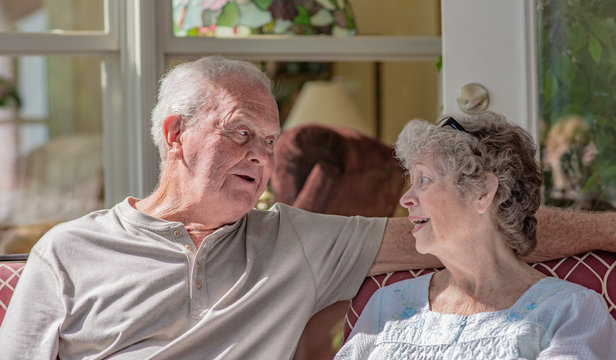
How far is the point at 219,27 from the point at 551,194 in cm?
128

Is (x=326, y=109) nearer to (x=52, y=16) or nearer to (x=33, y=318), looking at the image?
(x=52, y=16)

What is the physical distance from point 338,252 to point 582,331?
25.9 inches

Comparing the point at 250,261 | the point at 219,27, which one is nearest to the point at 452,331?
the point at 250,261

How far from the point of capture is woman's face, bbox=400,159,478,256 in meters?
1.98

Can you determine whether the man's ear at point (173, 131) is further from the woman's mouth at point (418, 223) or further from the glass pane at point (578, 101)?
the glass pane at point (578, 101)

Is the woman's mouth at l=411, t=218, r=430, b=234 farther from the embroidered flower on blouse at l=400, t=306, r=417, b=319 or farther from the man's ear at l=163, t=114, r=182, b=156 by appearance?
the man's ear at l=163, t=114, r=182, b=156

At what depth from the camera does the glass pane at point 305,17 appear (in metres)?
2.89

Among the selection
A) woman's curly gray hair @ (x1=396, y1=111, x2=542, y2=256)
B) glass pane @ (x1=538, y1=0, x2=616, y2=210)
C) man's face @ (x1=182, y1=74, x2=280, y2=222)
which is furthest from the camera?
glass pane @ (x1=538, y1=0, x2=616, y2=210)

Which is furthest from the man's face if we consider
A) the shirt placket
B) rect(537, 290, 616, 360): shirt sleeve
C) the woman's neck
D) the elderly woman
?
rect(537, 290, 616, 360): shirt sleeve

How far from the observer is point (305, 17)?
9.77ft

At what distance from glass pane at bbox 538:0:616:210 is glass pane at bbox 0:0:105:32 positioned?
150 cm

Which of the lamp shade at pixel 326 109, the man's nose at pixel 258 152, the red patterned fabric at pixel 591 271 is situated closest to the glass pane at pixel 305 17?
the lamp shade at pixel 326 109

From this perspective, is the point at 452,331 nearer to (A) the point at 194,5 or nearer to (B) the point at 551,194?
(B) the point at 551,194

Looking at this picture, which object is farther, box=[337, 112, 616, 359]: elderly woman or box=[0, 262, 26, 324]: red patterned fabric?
box=[0, 262, 26, 324]: red patterned fabric
